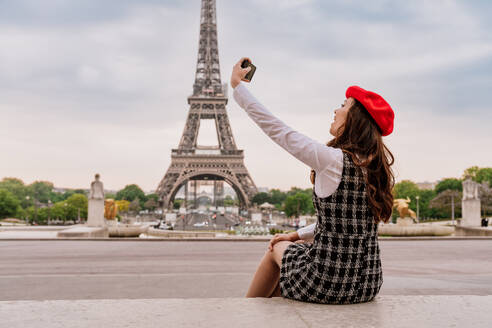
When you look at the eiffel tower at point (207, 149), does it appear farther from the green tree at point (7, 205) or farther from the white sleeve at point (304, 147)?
the white sleeve at point (304, 147)

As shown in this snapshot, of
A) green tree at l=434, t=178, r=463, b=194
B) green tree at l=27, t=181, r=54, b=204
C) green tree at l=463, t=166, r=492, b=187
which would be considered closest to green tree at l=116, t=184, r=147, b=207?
green tree at l=27, t=181, r=54, b=204

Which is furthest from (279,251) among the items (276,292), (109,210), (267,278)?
(109,210)

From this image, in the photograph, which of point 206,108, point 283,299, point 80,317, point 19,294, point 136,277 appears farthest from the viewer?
point 206,108

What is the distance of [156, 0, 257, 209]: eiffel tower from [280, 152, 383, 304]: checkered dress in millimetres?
56820

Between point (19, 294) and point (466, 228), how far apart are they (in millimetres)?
21515

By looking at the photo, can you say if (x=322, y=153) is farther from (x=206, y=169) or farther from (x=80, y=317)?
(x=206, y=169)

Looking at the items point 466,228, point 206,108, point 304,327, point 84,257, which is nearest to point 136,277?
point 84,257

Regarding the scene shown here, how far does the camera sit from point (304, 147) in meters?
2.65

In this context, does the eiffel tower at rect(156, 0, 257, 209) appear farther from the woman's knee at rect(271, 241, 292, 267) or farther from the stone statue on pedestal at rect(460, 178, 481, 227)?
the woman's knee at rect(271, 241, 292, 267)

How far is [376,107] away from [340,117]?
0.76 feet

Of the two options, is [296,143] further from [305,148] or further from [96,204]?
[96,204]

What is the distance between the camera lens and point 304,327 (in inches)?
94.1

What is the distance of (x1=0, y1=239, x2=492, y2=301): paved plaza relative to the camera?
634 cm

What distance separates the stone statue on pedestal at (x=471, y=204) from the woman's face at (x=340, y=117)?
2396cm
